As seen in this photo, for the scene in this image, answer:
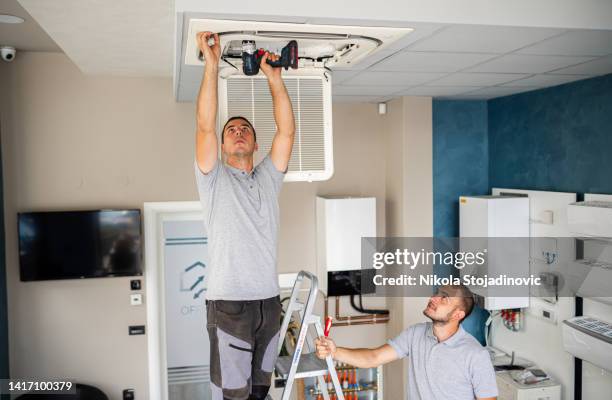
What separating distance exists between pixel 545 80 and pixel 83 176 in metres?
3.14

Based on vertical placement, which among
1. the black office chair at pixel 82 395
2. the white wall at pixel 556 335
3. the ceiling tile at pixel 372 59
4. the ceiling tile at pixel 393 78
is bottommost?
the black office chair at pixel 82 395

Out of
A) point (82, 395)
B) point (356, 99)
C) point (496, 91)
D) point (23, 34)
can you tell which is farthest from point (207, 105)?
point (82, 395)

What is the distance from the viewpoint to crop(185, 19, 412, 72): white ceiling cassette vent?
5.92ft

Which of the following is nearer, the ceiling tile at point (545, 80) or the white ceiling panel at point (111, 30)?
the white ceiling panel at point (111, 30)

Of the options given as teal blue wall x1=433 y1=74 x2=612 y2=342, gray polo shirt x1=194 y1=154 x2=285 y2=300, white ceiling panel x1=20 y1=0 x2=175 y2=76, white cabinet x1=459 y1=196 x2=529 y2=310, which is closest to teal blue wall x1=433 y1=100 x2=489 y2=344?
teal blue wall x1=433 y1=74 x2=612 y2=342

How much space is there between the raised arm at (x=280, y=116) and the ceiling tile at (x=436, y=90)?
159 cm

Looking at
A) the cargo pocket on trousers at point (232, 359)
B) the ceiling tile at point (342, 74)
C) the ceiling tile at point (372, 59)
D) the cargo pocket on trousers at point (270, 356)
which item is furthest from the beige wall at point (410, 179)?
the cargo pocket on trousers at point (232, 359)

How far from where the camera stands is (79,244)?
136 inches

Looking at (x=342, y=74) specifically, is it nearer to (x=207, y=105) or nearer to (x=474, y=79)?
(x=474, y=79)

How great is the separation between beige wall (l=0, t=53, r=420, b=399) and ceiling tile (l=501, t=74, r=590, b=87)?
2.28 m

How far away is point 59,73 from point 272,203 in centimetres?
230

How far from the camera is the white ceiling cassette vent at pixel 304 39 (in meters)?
1.80

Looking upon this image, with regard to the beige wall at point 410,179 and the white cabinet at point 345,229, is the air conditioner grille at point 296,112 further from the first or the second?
the beige wall at point 410,179

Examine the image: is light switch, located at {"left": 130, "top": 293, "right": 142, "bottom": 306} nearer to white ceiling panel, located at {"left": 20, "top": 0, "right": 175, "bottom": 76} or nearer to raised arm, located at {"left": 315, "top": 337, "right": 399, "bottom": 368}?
white ceiling panel, located at {"left": 20, "top": 0, "right": 175, "bottom": 76}
